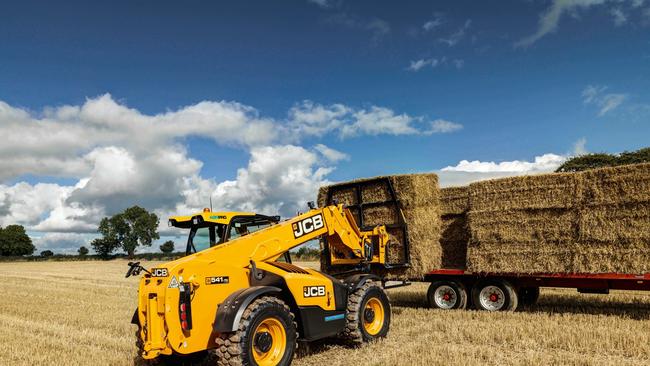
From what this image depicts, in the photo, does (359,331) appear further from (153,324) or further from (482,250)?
(482,250)

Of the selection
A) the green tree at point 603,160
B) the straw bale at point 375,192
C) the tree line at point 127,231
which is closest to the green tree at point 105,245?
the tree line at point 127,231

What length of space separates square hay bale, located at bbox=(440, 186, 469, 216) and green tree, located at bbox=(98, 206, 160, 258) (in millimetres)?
81005

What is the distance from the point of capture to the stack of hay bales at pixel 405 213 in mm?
10945

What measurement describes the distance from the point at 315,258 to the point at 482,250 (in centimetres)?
3046

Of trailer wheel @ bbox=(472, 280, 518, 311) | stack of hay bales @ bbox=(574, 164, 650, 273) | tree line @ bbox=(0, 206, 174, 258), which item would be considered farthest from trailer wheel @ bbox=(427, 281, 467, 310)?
tree line @ bbox=(0, 206, 174, 258)

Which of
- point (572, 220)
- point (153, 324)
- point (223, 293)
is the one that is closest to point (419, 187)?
point (572, 220)

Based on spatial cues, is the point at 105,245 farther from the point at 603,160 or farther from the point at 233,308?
the point at 233,308

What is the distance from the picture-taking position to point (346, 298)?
7.68 metres

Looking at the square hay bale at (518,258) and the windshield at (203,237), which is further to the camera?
the square hay bale at (518,258)

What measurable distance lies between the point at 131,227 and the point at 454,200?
273 feet

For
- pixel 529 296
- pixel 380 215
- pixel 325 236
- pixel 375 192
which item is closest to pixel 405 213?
pixel 380 215

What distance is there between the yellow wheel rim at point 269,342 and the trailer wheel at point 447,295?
614 cm

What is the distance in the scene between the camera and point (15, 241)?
108 m

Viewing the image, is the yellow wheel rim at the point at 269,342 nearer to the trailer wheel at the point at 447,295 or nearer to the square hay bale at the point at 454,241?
the trailer wheel at the point at 447,295
